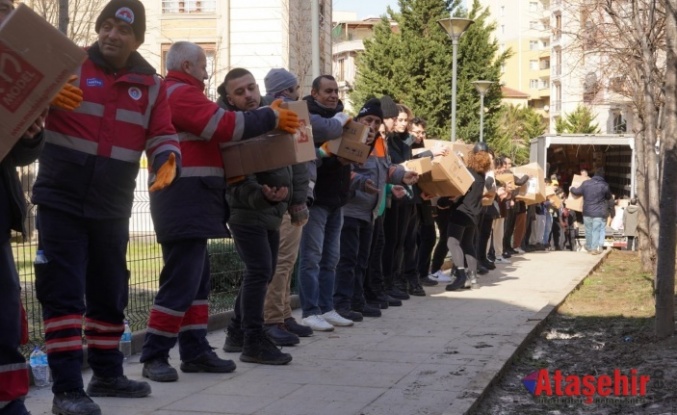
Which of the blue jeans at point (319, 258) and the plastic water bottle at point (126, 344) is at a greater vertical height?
the blue jeans at point (319, 258)

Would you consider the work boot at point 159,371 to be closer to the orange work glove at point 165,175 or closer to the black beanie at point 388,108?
the orange work glove at point 165,175

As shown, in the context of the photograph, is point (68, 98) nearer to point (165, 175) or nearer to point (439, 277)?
point (165, 175)

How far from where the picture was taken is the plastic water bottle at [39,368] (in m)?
7.07

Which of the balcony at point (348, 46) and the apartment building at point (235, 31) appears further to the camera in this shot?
the balcony at point (348, 46)

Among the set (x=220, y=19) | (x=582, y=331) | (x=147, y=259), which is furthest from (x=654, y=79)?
(x=220, y=19)

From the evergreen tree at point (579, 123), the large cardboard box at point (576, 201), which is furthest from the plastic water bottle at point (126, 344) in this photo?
the evergreen tree at point (579, 123)

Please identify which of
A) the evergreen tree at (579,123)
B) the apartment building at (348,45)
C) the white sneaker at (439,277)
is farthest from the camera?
the apartment building at (348,45)

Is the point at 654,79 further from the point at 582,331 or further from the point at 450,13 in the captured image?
the point at 450,13

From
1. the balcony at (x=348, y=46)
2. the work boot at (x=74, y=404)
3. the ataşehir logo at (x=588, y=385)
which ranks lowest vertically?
the ataşehir logo at (x=588, y=385)

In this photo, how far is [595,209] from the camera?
25406mm

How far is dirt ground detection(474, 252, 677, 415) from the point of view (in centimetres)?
706

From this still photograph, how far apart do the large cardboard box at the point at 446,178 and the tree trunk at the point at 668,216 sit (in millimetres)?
3967

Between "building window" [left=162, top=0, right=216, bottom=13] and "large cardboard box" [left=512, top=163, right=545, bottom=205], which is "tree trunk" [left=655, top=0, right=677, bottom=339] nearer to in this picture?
"large cardboard box" [left=512, top=163, right=545, bottom=205]

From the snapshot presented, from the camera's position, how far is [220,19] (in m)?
36.3
